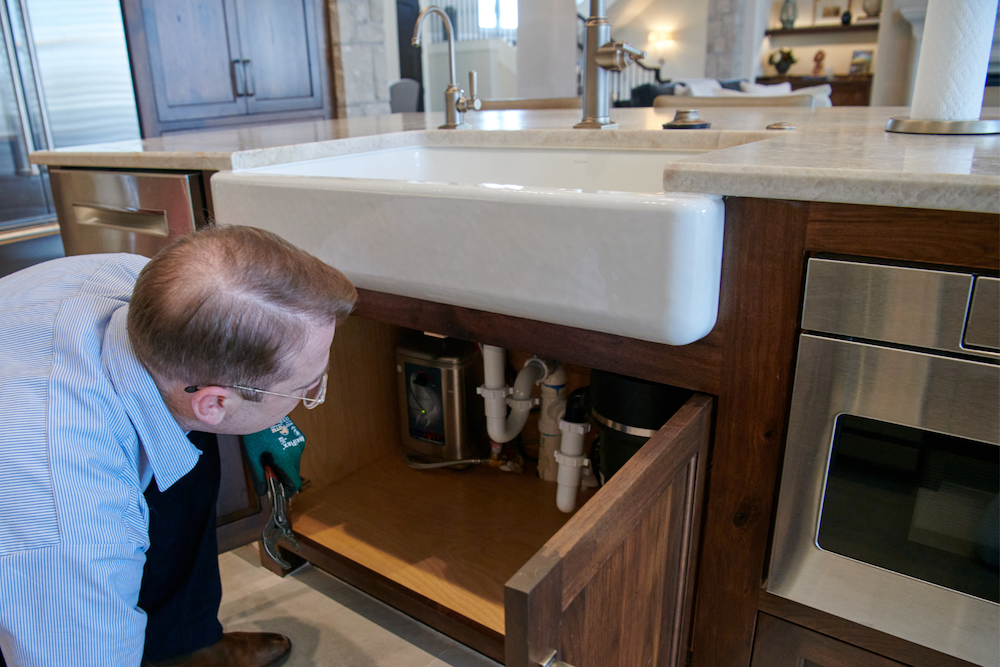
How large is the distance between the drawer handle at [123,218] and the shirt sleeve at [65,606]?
0.80 m

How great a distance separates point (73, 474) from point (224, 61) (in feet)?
10.5

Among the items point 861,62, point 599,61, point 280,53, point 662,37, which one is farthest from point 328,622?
point 662,37

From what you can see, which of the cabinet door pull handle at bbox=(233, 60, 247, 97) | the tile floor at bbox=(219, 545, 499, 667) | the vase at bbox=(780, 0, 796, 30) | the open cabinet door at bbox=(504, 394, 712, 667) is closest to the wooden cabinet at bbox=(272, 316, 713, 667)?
the open cabinet door at bbox=(504, 394, 712, 667)

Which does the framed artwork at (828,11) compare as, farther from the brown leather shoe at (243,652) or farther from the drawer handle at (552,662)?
the drawer handle at (552,662)

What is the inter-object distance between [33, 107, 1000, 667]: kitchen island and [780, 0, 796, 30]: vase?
9.04 metres

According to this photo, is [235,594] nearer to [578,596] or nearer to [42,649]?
[42,649]

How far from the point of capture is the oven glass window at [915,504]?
64 centimetres

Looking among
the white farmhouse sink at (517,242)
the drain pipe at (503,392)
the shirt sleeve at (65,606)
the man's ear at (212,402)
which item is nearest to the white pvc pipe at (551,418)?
the drain pipe at (503,392)

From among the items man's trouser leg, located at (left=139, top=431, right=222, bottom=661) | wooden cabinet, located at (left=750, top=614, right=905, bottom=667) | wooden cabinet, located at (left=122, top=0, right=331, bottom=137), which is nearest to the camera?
wooden cabinet, located at (left=750, top=614, right=905, bottom=667)

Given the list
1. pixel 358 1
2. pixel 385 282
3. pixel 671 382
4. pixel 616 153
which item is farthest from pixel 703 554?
pixel 358 1

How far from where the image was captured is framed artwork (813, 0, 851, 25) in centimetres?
843

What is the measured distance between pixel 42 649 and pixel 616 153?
3.32 feet

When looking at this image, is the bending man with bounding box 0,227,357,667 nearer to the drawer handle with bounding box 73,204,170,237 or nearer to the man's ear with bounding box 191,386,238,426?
the man's ear with bounding box 191,386,238,426

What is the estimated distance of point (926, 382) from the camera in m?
0.61
